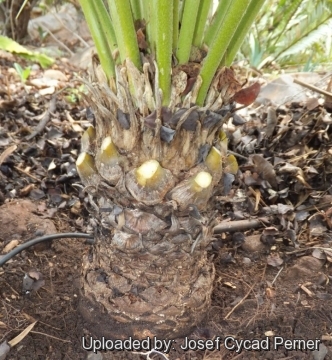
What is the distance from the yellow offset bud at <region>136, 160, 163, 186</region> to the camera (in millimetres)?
876

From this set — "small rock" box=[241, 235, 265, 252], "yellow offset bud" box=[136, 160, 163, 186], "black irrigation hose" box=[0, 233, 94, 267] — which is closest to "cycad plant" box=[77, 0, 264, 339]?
"yellow offset bud" box=[136, 160, 163, 186]

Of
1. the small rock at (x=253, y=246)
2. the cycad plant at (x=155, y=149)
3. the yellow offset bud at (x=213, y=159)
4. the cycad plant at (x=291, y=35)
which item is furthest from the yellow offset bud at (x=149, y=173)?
the cycad plant at (x=291, y=35)

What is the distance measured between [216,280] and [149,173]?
495 millimetres

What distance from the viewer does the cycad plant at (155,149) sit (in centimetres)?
87

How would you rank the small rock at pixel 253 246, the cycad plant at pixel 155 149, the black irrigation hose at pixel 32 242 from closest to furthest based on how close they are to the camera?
the cycad plant at pixel 155 149 < the black irrigation hose at pixel 32 242 < the small rock at pixel 253 246

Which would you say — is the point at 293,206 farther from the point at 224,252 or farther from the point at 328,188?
the point at 224,252

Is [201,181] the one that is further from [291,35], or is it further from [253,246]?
[291,35]

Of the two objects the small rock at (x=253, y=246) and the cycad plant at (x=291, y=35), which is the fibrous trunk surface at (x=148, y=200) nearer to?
the small rock at (x=253, y=246)

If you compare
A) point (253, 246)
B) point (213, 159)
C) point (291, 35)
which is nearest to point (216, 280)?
point (253, 246)

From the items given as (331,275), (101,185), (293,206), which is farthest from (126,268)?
(293,206)

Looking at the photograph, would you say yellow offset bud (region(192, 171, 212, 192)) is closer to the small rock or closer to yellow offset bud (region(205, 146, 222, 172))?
yellow offset bud (region(205, 146, 222, 172))

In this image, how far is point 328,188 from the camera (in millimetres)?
1522

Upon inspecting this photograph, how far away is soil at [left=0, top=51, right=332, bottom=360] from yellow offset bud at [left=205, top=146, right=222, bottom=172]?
39 centimetres

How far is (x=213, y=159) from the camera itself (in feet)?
3.09
